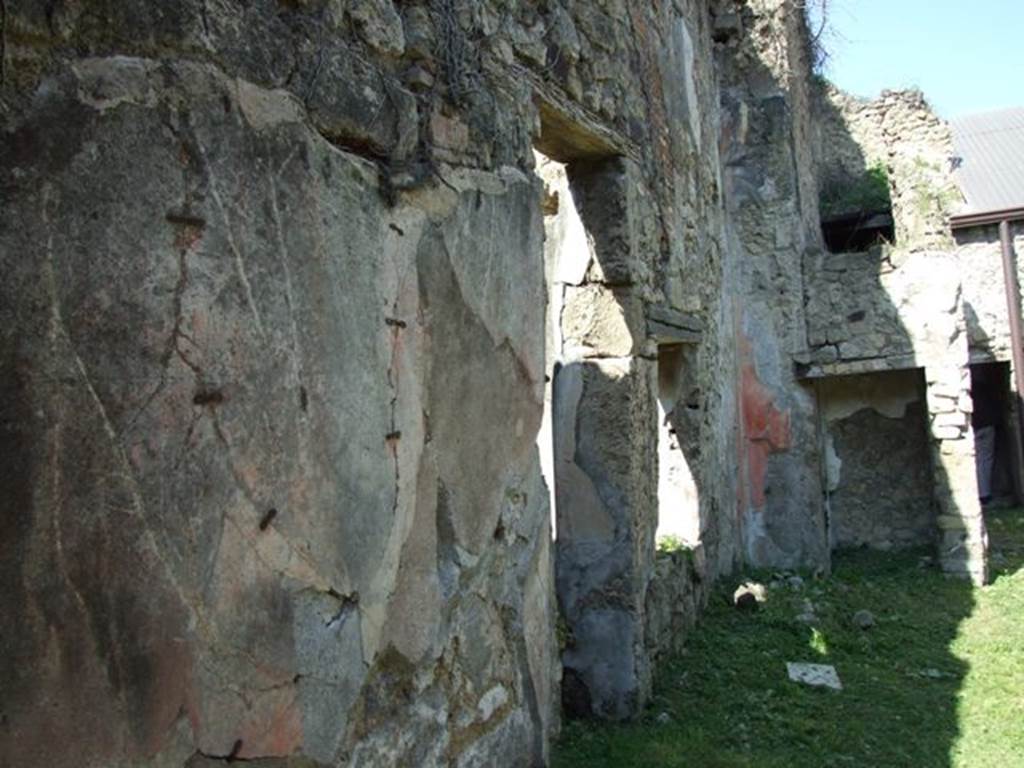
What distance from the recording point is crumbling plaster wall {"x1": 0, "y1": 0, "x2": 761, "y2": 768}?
125 cm

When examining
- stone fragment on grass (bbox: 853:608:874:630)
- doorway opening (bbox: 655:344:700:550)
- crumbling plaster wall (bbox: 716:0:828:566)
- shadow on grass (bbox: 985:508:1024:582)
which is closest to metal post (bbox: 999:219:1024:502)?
shadow on grass (bbox: 985:508:1024:582)

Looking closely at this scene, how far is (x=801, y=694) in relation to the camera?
13.4 feet

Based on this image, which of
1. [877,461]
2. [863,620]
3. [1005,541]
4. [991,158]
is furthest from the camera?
[991,158]

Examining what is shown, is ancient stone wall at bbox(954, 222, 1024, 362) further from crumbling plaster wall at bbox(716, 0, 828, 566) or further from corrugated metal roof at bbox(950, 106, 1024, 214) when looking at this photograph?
crumbling plaster wall at bbox(716, 0, 828, 566)

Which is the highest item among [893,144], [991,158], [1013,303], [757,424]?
[991,158]

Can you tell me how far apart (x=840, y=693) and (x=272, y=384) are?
3.54 m

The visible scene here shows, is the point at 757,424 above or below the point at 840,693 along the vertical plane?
above

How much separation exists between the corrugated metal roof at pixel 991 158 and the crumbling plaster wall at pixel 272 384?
8.96 metres

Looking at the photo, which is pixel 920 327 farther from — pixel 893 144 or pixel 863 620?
pixel 893 144

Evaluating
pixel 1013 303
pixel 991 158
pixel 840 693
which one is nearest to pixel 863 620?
pixel 840 693

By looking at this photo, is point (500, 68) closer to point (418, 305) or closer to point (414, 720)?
point (418, 305)

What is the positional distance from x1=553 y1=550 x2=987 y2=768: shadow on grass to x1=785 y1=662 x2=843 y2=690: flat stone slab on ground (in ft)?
0.17

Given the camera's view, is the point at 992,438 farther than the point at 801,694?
Yes

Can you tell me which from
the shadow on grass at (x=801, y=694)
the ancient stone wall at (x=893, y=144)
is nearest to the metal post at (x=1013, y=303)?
the ancient stone wall at (x=893, y=144)
